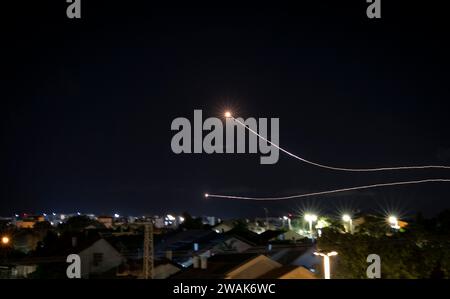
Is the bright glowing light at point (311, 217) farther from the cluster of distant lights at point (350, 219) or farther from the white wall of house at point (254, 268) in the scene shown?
the white wall of house at point (254, 268)

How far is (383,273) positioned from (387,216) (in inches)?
630

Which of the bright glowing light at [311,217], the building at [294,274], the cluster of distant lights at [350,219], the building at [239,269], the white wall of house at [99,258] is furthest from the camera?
the bright glowing light at [311,217]

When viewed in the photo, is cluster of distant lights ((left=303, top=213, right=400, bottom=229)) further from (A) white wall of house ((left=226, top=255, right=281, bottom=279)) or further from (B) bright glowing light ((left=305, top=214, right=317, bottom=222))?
(A) white wall of house ((left=226, top=255, right=281, bottom=279))

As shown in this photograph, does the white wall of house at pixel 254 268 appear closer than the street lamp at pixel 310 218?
Yes

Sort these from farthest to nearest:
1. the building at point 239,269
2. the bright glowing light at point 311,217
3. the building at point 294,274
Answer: the bright glowing light at point 311,217, the building at point 239,269, the building at point 294,274

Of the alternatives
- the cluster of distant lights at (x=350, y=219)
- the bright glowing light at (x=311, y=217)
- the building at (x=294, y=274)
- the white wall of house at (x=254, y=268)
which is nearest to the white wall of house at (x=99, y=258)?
the white wall of house at (x=254, y=268)

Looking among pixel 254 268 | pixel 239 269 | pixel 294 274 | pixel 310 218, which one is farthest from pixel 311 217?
pixel 294 274

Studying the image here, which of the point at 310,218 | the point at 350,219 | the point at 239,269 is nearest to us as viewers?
the point at 239,269

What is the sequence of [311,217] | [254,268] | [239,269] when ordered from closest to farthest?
[239,269] < [254,268] < [311,217]

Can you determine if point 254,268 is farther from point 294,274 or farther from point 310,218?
point 310,218
